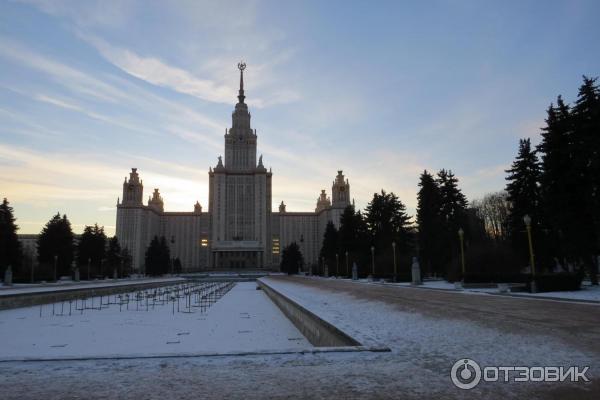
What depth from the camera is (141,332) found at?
16.7 meters

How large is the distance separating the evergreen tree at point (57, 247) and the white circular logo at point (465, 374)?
71247 mm

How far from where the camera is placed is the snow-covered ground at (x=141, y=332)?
12.8 m

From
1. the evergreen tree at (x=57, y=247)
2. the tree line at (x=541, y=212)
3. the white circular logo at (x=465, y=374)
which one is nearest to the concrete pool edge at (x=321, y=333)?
the white circular logo at (x=465, y=374)

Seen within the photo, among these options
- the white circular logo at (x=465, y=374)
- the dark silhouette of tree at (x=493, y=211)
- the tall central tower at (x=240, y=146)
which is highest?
the tall central tower at (x=240, y=146)

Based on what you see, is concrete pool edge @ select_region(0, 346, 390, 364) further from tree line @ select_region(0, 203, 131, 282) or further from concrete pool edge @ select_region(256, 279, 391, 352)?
tree line @ select_region(0, 203, 131, 282)

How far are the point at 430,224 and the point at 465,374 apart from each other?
150ft

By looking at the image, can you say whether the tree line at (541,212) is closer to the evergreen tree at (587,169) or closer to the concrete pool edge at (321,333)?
the evergreen tree at (587,169)

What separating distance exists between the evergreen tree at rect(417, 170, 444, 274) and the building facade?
84.4m

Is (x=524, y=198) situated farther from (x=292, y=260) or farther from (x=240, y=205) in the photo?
(x=240, y=205)

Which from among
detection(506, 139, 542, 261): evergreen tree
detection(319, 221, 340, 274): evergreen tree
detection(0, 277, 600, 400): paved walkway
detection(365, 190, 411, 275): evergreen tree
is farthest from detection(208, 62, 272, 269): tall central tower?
detection(0, 277, 600, 400): paved walkway

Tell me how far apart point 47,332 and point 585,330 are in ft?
58.2

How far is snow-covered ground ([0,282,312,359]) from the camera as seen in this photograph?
12.8 metres

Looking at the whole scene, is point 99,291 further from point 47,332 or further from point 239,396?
point 239,396

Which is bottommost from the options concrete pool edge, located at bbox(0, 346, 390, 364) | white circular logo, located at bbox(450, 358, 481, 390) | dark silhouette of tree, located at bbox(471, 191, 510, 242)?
concrete pool edge, located at bbox(0, 346, 390, 364)
